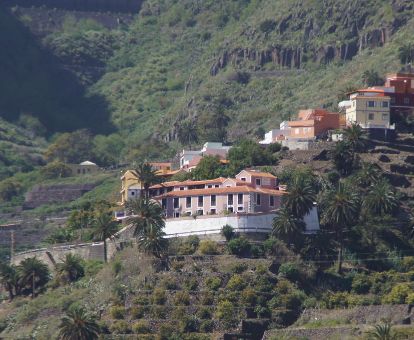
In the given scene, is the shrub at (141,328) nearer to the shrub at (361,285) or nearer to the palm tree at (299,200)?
the shrub at (361,285)

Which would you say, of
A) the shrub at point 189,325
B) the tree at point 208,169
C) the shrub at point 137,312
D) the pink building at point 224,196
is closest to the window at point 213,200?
the pink building at point 224,196

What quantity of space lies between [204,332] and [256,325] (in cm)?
351

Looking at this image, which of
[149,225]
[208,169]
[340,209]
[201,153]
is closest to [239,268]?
[149,225]

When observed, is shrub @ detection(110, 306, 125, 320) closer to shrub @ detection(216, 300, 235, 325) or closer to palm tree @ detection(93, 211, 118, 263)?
shrub @ detection(216, 300, 235, 325)

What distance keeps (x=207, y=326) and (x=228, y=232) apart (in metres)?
11.7

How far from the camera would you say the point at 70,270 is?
167500mm

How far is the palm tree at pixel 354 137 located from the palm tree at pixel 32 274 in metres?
25.6

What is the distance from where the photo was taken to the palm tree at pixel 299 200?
161 m

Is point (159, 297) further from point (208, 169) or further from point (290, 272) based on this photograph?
point (208, 169)

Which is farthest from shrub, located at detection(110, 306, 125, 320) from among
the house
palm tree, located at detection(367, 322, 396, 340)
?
the house

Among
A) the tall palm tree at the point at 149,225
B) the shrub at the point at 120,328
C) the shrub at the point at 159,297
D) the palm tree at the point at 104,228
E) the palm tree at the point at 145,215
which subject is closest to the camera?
the shrub at the point at 120,328

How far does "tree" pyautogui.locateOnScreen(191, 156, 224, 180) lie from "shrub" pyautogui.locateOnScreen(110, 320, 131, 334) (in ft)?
79.6

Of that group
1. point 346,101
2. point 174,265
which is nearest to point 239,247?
point 174,265

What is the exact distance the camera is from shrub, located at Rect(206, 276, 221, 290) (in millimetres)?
154375
